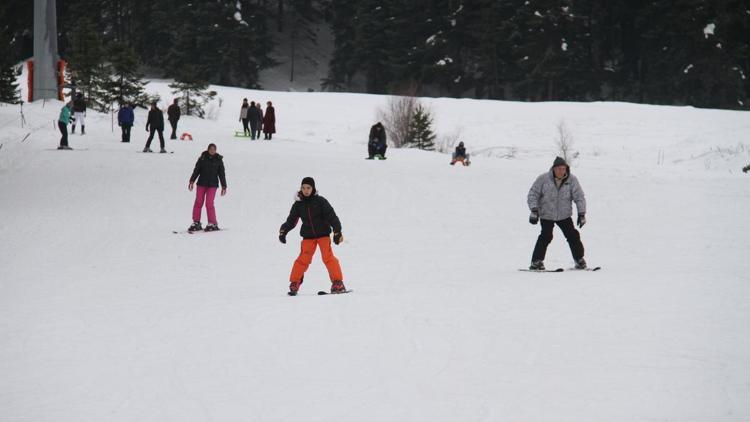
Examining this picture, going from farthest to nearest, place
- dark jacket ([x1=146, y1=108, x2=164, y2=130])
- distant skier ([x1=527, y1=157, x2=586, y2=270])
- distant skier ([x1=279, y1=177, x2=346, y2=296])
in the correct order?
dark jacket ([x1=146, y1=108, x2=164, y2=130]) < distant skier ([x1=527, y1=157, x2=586, y2=270]) < distant skier ([x1=279, y1=177, x2=346, y2=296])

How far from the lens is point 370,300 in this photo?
9.23m

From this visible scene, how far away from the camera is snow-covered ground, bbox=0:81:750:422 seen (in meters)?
5.80

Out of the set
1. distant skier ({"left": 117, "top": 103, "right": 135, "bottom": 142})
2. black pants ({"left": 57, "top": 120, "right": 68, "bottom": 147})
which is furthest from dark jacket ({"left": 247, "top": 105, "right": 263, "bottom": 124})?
black pants ({"left": 57, "top": 120, "right": 68, "bottom": 147})

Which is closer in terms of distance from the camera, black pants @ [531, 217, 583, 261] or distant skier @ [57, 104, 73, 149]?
black pants @ [531, 217, 583, 261]

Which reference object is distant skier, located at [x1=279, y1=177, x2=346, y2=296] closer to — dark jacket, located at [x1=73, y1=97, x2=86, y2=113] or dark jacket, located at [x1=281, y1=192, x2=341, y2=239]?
dark jacket, located at [x1=281, y1=192, x2=341, y2=239]

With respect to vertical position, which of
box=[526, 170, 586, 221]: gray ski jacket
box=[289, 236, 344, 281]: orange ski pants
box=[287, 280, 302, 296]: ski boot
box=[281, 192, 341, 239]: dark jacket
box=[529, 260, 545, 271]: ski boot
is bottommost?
box=[287, 280, 302, 296]: ski boot

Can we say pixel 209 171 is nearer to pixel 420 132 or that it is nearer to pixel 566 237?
pixel 566 237

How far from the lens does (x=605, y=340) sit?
6.99m

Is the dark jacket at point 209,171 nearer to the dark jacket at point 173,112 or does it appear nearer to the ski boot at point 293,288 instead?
the ski boot at point 293,288

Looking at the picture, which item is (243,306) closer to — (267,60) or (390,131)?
(390,131)

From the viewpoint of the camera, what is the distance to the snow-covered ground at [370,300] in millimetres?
5797

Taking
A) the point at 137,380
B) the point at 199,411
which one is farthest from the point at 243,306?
the point at 199,411

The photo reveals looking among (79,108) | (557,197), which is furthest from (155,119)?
(557,197)

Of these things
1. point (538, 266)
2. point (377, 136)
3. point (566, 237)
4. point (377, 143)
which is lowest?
point (538, 266)
